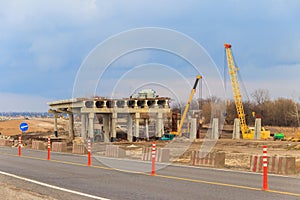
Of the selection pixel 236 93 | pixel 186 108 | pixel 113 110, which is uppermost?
pixel 236 93

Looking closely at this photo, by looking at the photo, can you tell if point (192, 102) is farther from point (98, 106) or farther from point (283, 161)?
point (283, 161)

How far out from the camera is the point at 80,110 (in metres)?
66.3

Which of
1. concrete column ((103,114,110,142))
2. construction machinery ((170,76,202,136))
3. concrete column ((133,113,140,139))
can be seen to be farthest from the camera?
construction machinery ((170,76,202,136))

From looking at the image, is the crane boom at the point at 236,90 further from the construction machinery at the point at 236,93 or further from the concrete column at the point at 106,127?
the concrete column at the point at 106,127

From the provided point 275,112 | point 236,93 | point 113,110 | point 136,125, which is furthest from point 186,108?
point 275,112

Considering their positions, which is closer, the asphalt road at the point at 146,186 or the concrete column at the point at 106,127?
the asphalt road at the point at 146,186

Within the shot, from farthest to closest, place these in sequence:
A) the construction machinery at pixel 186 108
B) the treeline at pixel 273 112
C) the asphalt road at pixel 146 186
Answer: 1. the treeline at pixel 273 112
2. the construction machinery at pixel 186 108
3. the asphalt road at pixel 146 186

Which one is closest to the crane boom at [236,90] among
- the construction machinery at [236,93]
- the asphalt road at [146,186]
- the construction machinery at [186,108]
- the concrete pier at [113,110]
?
the construction machinery at [236,93]

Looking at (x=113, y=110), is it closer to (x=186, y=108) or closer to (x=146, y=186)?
(x=186, y=108)

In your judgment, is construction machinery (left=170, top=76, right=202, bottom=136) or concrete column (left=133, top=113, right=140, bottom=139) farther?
construction machinery (left=170, top=76, right=202, bottom=136)

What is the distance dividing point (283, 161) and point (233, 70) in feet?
239

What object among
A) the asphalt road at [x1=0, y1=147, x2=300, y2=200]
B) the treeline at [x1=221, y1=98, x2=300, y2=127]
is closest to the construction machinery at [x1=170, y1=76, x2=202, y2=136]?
the treeline at [x1=221, y1=98, x2=300, y2=127]

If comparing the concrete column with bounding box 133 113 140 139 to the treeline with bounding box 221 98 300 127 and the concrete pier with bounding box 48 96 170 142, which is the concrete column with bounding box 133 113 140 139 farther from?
the treeline with bounding box 221 98 300 127

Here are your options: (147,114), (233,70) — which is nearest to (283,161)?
(147,114)
